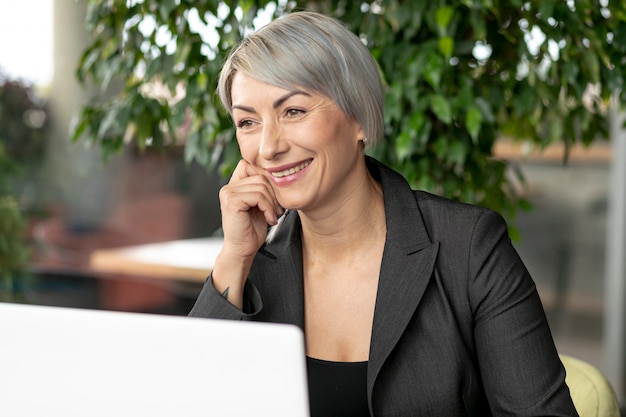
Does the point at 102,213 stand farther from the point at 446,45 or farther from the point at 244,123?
the point at 244,123

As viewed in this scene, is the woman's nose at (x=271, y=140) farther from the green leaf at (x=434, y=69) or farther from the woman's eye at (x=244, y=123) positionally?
the green leaf at (x=434, y=69)

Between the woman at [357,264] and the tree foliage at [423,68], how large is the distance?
17.7 inches

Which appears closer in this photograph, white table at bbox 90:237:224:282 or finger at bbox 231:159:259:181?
finger at bbox 231:159:259:181

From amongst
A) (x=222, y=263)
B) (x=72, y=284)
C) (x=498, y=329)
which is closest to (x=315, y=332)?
(x=222, y=263)

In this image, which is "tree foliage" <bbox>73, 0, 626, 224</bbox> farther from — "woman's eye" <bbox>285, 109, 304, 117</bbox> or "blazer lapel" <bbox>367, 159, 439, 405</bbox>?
"woman's eye" <bbox>285, 109, 304, 117</bbox>

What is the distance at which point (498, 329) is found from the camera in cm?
147

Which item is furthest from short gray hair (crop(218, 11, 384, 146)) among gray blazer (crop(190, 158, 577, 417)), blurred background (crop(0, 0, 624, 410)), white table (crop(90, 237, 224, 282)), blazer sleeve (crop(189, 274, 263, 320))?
blurred background (crop(0, 0, 624, 410))

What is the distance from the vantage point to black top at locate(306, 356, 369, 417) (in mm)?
1566

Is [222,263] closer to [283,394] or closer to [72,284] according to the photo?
[283,394]

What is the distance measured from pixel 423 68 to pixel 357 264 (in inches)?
23.4

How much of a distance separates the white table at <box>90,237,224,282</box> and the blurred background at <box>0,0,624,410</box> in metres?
0.60

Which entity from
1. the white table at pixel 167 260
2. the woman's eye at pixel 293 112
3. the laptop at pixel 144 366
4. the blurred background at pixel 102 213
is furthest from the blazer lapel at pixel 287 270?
the blurred background at pixel 102 213

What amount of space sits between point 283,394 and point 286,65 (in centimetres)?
83

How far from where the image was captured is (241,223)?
1655 millimetres
